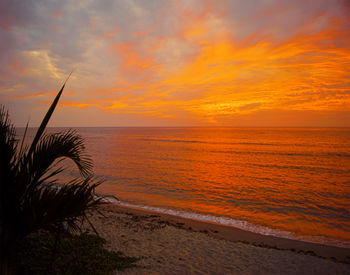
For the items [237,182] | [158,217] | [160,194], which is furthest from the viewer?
[237,182]

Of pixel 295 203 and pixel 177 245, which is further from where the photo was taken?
pixel 295 203

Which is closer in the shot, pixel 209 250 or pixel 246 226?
pixel 209 250

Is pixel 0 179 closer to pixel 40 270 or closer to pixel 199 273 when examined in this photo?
pixel 40 270

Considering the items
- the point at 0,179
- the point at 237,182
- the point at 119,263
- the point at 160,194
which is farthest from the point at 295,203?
the point at 0,179

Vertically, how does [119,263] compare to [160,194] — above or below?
above

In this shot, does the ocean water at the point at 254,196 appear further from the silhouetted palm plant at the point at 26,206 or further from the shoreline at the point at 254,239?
the silhouetted palm plant at the point at 26,206

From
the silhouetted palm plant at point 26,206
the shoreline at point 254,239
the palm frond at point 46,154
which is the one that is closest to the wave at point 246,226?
the shoreline at point 254,239

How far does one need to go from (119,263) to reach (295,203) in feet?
41.0

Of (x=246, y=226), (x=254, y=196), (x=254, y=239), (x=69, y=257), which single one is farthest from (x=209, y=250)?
(x=254, y=196)

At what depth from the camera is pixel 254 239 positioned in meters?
8.73

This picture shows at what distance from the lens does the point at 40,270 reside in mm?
3971

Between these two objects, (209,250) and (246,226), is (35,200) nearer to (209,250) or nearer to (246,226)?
(209,250)

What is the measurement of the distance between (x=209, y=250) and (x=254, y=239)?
2777mm

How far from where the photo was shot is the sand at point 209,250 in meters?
5.86
